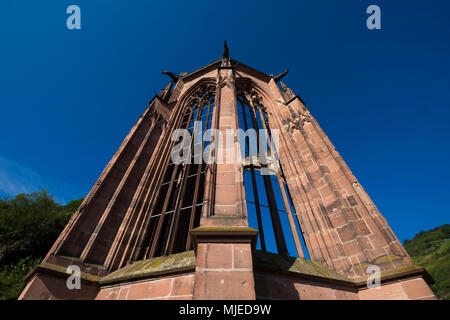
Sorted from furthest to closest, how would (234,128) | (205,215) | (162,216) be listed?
(162,216)
(234,128)
(205,215)

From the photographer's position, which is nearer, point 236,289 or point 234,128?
point 236,289

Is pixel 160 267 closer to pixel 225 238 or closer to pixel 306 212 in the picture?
pixel 225 238

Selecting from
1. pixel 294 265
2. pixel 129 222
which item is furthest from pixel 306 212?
pixel 129 222

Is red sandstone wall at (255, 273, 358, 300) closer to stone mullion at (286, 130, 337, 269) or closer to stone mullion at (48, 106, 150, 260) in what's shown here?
stone mullion at (286, 130, 337, 269)

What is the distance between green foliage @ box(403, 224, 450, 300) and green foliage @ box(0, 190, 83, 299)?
48.2 meters

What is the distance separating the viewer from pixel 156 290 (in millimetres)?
3949

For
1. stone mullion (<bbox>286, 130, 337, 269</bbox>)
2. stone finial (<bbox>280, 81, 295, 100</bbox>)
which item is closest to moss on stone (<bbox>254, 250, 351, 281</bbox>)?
stone mullion (<bbox>286, 130, 337, 269</bbox>)

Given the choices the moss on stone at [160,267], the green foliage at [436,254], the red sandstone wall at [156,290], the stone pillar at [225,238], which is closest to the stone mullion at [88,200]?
the moss on stone at [160,267]

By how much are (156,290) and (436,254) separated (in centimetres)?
6968
